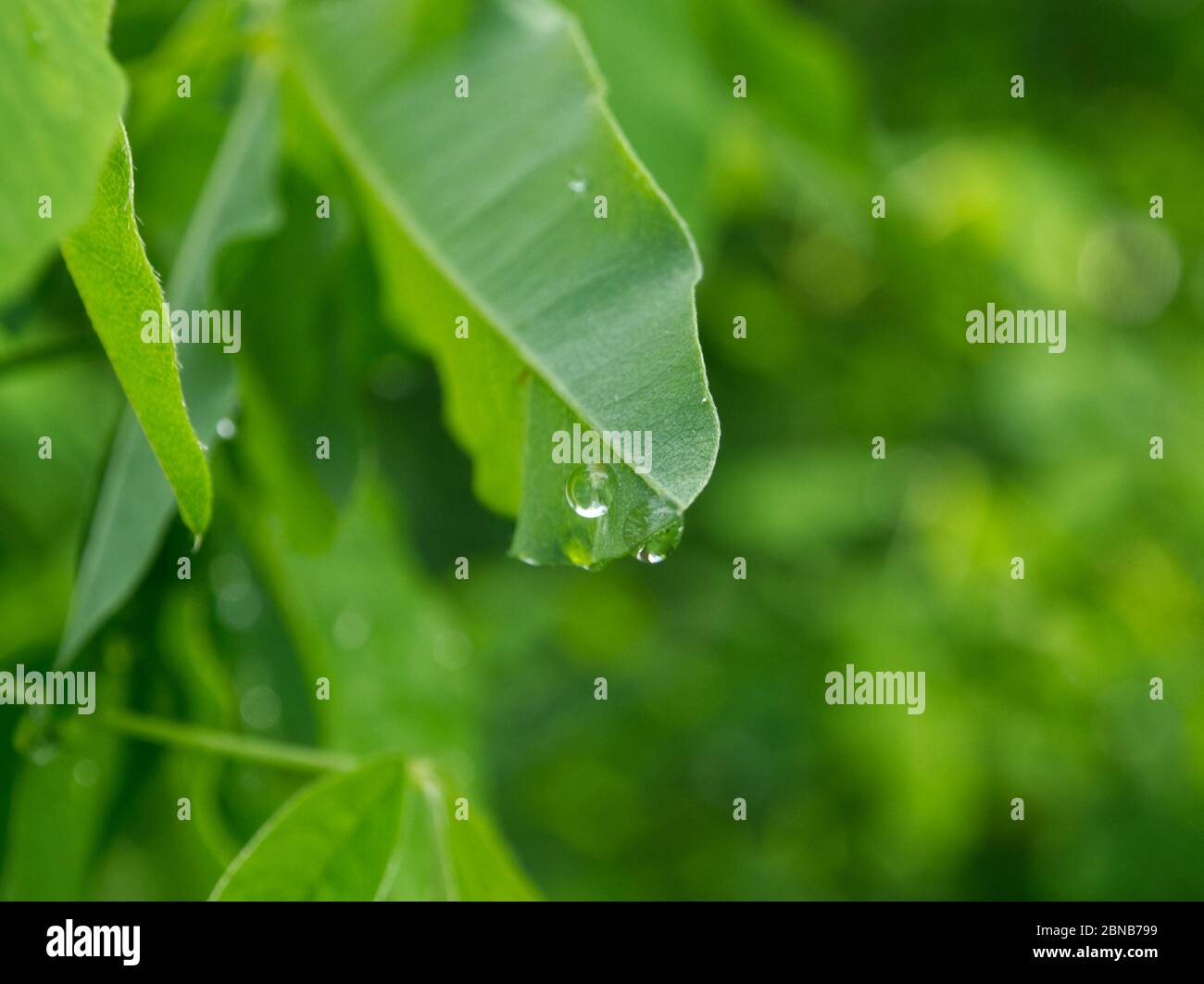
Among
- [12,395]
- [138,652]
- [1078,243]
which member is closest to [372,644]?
[138,652]

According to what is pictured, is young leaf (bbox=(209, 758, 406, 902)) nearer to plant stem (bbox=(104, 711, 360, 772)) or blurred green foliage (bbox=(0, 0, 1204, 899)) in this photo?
plant stem (bbox=(104, 711, 360, 772))

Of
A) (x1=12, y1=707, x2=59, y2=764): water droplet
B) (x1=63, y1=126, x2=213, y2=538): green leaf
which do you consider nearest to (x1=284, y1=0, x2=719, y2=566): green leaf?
(x1=63, y1=126, x2=213, y2=538): green leaf

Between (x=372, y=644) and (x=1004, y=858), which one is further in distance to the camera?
(x=1004, y=858)

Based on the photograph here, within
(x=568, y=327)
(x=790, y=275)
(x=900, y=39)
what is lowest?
(x=568, y=327)

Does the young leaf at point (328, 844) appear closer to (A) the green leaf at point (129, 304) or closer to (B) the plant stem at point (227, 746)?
(B) the plant stem at point (227, 746)

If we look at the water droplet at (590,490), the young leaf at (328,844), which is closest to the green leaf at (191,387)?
the young leaf at (328,844)

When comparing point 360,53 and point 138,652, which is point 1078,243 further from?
point 138,652

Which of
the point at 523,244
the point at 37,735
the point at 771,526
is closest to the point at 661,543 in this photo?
the point at 523,244
